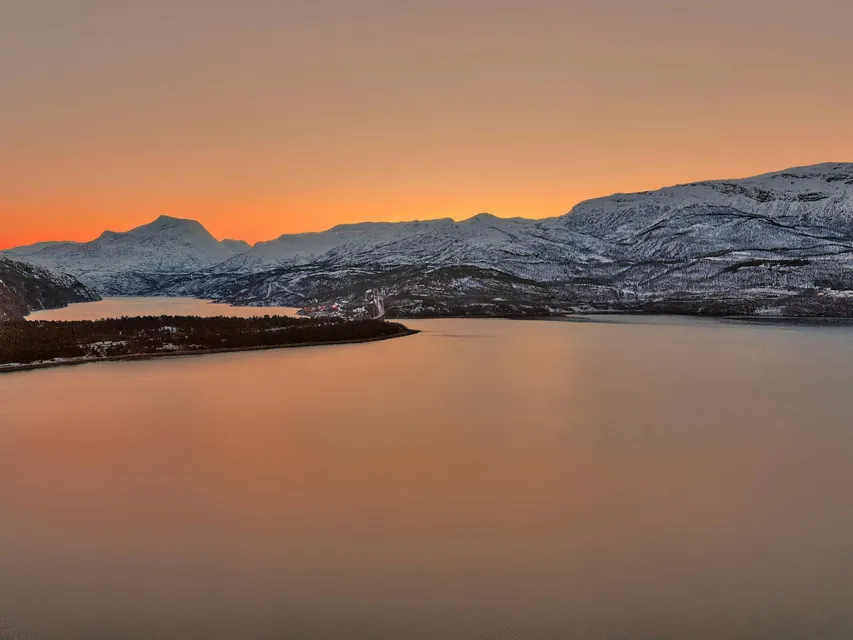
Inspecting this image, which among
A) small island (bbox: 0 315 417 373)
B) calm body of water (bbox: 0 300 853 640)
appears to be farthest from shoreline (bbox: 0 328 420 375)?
calm body of water (bbox: 0 300 853 640)

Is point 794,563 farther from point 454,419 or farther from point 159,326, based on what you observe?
point 159,326

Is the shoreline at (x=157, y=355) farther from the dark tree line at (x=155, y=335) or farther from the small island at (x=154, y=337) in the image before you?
the dark tree line at (x=155, y=335)

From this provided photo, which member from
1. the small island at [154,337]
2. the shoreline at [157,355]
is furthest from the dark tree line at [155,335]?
the shoreline at [157,355]

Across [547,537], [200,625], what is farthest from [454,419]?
[200,625]

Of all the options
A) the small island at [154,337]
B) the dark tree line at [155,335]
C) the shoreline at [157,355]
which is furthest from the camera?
the dark tree line at [155,335]

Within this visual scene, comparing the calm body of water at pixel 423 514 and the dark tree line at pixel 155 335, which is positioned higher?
the dark tree line at pixel 155 335

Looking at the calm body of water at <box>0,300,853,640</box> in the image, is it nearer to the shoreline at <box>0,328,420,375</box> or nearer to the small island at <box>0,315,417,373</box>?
the shoreline at <box>0,328,420,375</box>

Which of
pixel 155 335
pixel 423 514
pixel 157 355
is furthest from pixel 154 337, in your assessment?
pixel 423 514
